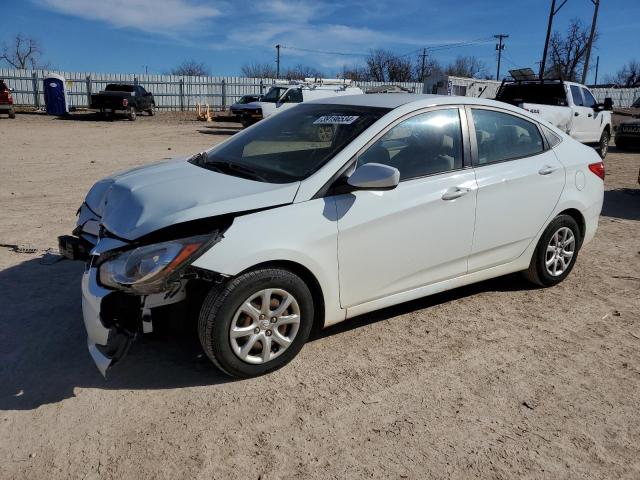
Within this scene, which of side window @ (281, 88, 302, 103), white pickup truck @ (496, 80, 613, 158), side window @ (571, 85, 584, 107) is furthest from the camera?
side window @ (281, 88, 302, 103)

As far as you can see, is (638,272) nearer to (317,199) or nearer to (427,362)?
(427,362)

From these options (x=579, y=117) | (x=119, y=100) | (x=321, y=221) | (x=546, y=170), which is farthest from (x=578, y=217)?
(x=119, y=100)

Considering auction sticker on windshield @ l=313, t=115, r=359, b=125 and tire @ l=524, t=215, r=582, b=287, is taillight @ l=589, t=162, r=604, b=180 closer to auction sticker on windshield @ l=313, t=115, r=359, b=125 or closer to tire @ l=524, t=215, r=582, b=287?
tire @ l=524, t=215, r=582, b=287

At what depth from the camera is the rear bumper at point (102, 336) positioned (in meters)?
2.95

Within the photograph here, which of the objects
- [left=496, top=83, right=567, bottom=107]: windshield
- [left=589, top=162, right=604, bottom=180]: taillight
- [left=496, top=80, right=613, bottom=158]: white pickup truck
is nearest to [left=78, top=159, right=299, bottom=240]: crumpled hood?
[left=589, top=162, right=604, bottom=180]: taillight

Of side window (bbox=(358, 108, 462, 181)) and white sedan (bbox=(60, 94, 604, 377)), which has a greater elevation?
side window (bbox=(358, 108, 462, 181))

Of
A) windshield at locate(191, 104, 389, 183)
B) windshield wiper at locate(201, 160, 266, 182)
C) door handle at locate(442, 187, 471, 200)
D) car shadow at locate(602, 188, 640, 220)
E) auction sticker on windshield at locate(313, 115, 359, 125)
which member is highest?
auction sticker on windshield at locate(313, 115, 359, 125)

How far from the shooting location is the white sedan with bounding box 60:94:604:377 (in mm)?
3018

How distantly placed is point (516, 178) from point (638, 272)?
212cm

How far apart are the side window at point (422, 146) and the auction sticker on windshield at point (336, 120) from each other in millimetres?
321

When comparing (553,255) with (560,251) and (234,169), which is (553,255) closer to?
(560,251)

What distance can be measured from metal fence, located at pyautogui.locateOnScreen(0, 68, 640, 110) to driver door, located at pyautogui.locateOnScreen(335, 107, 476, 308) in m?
28.6

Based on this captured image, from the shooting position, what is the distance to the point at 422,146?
12.8 feet

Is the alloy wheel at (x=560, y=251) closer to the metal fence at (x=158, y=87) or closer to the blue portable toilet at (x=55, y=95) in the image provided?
the blue portable toilet at (x=55, y=95)
